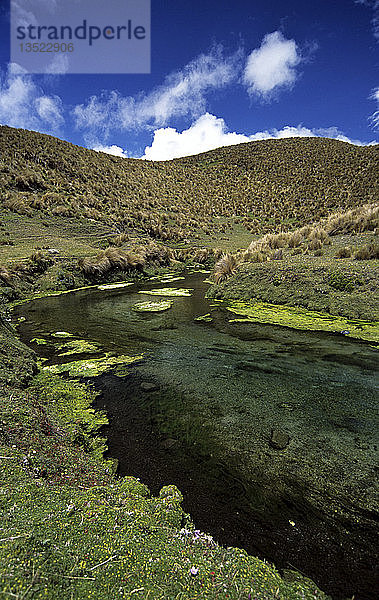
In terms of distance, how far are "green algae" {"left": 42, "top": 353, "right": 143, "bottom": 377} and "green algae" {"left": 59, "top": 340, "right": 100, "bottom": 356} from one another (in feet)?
1.48

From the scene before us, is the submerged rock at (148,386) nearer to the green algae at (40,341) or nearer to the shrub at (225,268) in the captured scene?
the green algae at (40,341)

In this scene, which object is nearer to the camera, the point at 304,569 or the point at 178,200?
the point at 304,569

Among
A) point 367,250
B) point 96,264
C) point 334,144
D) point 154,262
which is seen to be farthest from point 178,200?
point 334,144

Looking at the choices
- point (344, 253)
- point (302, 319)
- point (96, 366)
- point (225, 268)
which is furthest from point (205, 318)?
point (344, 253)

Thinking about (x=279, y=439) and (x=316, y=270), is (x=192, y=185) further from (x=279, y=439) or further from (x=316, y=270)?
(x=279, y=439)

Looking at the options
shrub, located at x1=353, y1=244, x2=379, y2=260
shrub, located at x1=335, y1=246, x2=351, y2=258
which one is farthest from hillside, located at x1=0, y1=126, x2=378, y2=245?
shrub, located at x1=353, y1=244, x2=379, y2=260

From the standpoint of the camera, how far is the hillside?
23297mm

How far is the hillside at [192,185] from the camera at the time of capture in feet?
76.4

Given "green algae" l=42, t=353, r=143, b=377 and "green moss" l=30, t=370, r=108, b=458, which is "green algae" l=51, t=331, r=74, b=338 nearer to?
"green algae" l=42, t=353, r=143, b=377

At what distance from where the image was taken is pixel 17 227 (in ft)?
56.4

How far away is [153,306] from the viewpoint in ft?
30.2

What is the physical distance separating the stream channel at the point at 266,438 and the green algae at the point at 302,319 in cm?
44

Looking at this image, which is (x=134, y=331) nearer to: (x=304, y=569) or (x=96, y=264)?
(x=304, y=569)

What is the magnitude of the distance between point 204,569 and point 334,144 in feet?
213
